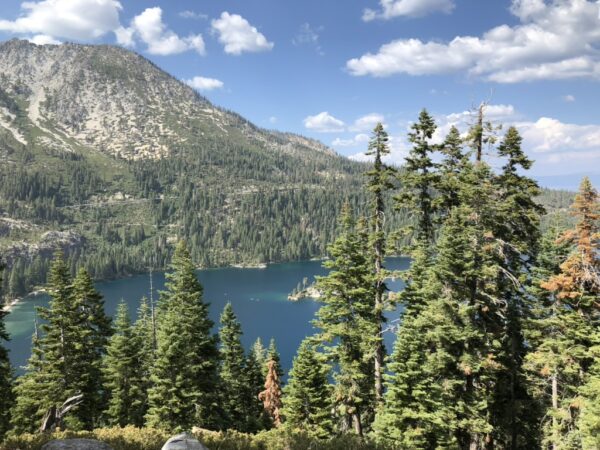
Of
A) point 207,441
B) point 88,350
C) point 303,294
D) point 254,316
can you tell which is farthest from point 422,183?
point 303,294

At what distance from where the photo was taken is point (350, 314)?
23.9 metres

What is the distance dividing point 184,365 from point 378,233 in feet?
59.6

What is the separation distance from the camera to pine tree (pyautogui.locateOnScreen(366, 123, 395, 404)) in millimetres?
23203

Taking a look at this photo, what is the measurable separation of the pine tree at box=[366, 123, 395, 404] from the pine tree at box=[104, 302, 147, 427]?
2433 centimetres

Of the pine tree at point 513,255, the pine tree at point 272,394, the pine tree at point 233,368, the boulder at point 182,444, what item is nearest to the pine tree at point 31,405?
the pine tree at point 233,368

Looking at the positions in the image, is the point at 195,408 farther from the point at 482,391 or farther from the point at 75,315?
the point at 482,391

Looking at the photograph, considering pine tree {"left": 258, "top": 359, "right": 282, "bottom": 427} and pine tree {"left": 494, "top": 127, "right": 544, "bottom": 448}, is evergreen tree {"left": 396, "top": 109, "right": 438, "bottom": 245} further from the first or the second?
pine tree {"left": 258, "top": 359, "right": 282, "bottom": 427}

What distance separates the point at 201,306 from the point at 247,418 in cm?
2230

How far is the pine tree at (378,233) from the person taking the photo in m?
23.2

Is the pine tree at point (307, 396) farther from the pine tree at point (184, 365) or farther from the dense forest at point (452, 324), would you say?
the dense forest at point (452, 324)

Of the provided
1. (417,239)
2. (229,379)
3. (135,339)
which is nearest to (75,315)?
(135,339)

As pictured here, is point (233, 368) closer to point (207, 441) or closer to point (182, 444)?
point (207, 441)

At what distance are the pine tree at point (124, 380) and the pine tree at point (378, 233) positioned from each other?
79.8 ft

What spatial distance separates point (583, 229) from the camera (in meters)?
21.2
